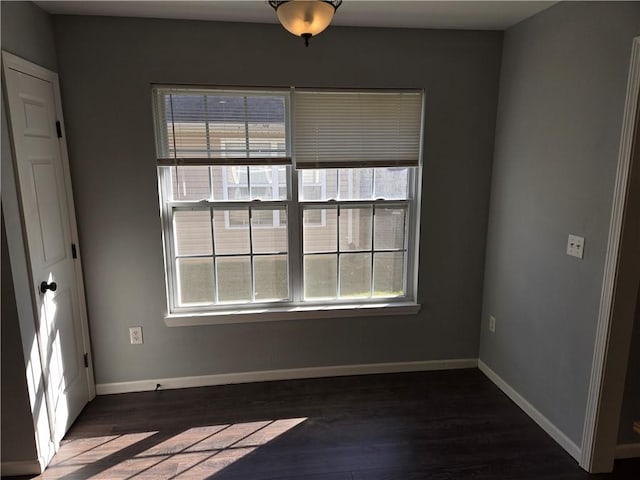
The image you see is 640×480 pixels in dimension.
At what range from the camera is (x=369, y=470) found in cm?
207

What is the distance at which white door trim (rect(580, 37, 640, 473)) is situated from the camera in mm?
1771

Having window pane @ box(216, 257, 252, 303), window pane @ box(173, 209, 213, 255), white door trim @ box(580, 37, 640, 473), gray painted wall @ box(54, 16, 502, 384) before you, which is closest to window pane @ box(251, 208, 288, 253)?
window pane @ box(216, 257, 252, 303)

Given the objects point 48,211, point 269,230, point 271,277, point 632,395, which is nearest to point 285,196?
point 269,230

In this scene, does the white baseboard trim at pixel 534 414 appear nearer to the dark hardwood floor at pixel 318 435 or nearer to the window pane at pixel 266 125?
the dark hardwood floor at pixel 318 435

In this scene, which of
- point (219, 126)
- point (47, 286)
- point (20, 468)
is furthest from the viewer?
point (219, 126)

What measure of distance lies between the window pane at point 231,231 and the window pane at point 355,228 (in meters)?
0.69

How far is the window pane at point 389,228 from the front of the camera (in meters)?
2.91

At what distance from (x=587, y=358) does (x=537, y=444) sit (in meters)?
0.60

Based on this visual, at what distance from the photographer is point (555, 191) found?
226 centimetres

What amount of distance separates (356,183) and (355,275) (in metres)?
0.68

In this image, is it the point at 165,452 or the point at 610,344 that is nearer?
the point at 610,344

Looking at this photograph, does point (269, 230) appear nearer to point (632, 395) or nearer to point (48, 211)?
point (48, 211)

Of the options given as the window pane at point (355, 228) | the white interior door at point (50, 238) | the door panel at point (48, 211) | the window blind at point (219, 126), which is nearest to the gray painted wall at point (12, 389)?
the white interior door at point (50, 238)

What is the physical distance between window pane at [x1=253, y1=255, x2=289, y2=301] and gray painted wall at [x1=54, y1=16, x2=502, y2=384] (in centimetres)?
22
